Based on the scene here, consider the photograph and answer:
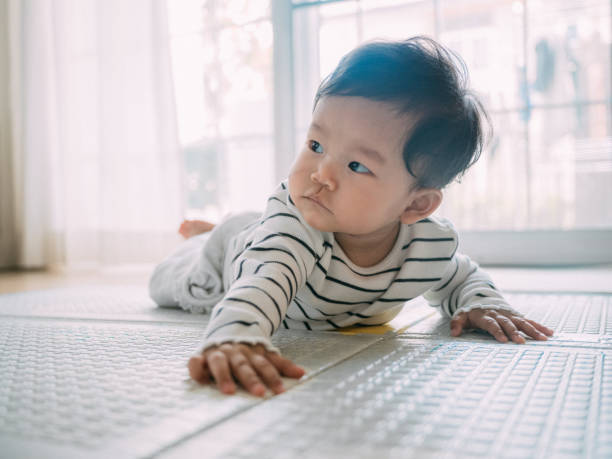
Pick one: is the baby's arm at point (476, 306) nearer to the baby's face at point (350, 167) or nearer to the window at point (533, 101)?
the baby's face at point (350, 167)

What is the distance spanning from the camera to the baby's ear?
2.82 feet

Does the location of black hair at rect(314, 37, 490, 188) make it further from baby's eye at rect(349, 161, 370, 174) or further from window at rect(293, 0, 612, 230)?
window at rect(293, 0, 612, 230)

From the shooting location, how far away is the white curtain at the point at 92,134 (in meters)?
2.36

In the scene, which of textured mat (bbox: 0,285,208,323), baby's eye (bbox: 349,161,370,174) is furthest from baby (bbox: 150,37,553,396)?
textured mat (bbox: 0,285,208,323)

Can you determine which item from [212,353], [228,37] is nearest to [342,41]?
[228,37]

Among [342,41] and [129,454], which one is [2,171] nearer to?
[342,41]

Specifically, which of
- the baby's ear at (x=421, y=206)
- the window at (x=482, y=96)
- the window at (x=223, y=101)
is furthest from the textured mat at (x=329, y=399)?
the window at (x=223, y=101)

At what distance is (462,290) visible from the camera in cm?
98

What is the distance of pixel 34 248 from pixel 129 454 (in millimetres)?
2347

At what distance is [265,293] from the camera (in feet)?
2.34

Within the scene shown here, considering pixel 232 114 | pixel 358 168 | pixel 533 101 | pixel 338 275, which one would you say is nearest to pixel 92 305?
pixel 338 275

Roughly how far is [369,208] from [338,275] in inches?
4.7

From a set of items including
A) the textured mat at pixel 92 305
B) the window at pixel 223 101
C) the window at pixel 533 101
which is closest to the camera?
the textured mat at pixel 92 305

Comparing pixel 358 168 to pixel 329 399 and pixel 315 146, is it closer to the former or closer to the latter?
pixel 315 146
